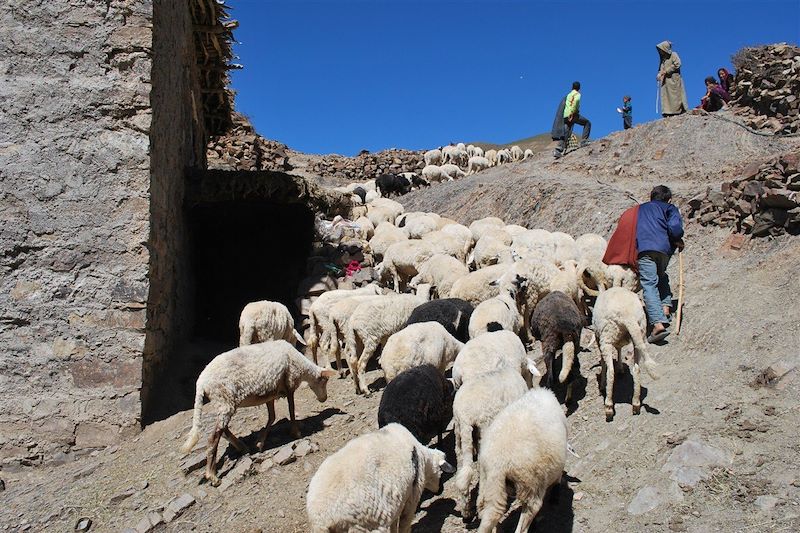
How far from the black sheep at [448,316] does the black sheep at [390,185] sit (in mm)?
14465

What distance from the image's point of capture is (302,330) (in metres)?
10.4

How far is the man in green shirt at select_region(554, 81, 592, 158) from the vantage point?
54.0ft

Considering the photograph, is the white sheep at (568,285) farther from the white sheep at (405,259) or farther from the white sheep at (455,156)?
the white sheep at (455,156)

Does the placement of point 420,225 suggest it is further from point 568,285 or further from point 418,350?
point 418,350

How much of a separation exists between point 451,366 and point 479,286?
1724 mm

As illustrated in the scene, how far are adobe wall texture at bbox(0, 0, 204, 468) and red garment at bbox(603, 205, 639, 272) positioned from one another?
5742 millimetres

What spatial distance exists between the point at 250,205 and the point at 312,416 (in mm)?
5808

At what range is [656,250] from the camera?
24.3 ft

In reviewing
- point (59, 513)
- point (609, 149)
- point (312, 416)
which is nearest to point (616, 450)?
point (312, 416)

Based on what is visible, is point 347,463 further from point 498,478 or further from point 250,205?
point 250,205

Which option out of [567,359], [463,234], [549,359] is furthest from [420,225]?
[567,359]

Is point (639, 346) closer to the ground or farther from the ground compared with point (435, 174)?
closer to the ground

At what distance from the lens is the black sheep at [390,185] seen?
857 inches

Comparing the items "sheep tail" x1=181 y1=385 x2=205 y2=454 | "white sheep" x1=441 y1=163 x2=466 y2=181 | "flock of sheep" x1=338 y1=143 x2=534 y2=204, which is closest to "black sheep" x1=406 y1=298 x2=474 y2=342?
"sheep tail" x1=181 y1=385 x2=205 y2=454
